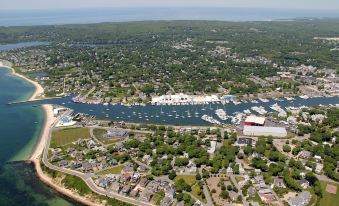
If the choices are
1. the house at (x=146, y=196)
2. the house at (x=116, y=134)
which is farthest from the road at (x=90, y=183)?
the house at (x=116, y=134)

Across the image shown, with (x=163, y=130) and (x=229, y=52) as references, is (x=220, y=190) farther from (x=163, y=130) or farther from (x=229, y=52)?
(x=229, y=52)

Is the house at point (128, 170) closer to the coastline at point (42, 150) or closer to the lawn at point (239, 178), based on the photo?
the coastline at point (42, 150)

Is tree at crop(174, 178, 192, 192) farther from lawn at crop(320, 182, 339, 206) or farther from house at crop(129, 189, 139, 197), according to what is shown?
lawn at crop(320, 182, 339, 206)

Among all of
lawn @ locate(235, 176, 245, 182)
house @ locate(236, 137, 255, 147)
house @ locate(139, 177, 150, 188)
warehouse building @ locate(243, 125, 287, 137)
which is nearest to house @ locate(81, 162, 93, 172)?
house @ locate(139, 177, 150, 188)

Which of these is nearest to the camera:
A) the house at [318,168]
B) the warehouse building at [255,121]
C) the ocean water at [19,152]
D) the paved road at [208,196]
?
the paved road at [208,196]

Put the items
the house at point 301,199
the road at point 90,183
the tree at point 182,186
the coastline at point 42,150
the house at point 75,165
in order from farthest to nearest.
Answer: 1. the house at point 75,165
2. the coastline at point 42,150
3. the tree at point 182,186
4. the road at point 90,183
5. the house at point 301,199
